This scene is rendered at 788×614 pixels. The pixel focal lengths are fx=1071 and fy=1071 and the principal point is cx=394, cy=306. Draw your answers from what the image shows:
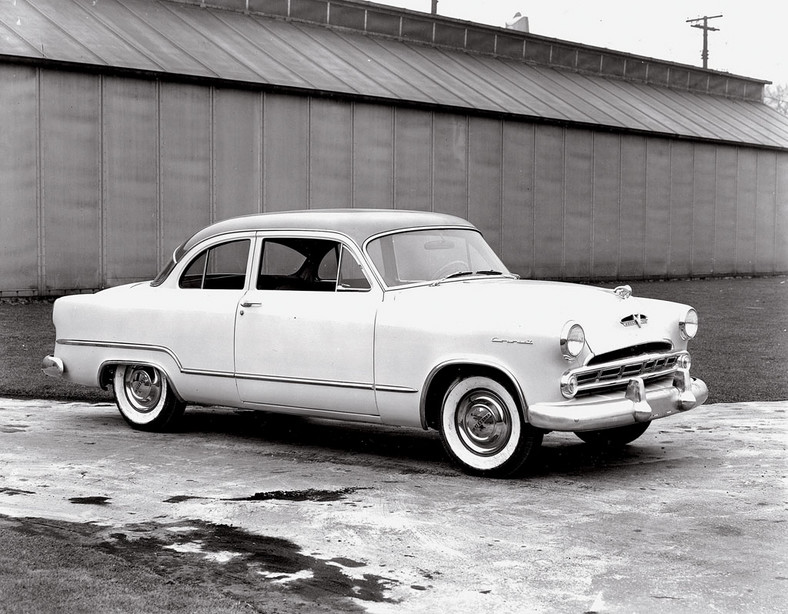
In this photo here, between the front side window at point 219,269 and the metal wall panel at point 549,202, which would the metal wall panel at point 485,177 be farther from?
the front side window at point 219,269

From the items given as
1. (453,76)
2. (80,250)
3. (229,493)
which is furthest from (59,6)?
(229,493)

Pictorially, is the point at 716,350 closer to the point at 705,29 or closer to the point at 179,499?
the point at 179,499

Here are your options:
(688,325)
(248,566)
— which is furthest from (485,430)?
(248,566)

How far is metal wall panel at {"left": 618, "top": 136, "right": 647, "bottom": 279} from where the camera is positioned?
31.6m

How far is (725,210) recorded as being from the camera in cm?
3559

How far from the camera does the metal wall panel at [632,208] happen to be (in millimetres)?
31641

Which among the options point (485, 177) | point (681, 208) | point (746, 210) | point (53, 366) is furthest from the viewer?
point (746, 210)

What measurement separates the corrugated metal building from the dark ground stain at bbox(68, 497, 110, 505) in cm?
1430

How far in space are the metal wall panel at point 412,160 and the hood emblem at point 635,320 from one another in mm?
18312

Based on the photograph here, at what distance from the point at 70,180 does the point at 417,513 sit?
15780mm

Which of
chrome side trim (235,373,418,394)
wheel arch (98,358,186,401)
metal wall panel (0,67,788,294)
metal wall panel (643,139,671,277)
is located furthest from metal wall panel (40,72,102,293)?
metal wall panel (643,139,671,277)

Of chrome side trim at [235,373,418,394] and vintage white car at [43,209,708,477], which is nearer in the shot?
vintage white car at [43,209,708,477]

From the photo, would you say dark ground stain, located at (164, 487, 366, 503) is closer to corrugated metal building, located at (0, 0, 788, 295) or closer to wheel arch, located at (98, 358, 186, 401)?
wheel arch, located at (98, 358, 186, 401)

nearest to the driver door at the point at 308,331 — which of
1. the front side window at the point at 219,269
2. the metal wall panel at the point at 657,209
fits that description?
the front side window at the point at 219,269
